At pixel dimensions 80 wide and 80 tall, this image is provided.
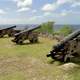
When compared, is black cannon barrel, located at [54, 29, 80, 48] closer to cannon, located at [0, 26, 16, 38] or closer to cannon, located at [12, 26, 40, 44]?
cannon, located at [12, 26, 40, 44]

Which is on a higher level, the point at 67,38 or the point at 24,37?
the point at 67,38

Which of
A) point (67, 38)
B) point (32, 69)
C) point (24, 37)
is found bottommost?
point (32, 69)

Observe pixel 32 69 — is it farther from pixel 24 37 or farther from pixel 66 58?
pixel 24 37

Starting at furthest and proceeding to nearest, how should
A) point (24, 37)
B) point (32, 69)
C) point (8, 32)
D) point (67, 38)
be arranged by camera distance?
point (8, 32) < point (24, 37) < point (67, 38) < point (32, 69)

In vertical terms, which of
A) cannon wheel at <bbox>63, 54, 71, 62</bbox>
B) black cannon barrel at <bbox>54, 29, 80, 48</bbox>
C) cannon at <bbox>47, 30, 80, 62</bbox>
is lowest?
cannon wheel at <bbox>63, 54, 71, 62</bbox>

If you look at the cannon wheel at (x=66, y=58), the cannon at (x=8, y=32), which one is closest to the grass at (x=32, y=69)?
the cannon wheel at (x=66, y=58)

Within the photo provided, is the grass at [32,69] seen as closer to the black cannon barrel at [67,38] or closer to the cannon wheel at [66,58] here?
the cannon wheel at [66,58]

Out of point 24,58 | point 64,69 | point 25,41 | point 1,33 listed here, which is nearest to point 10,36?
point 1,33

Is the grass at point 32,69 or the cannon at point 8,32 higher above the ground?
the cannon at point 8,32

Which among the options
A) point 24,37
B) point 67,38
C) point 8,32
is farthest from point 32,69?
point 8,32

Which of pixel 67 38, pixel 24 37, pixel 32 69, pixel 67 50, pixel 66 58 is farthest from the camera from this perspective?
pixel 24 37

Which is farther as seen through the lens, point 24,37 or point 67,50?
point 24,37

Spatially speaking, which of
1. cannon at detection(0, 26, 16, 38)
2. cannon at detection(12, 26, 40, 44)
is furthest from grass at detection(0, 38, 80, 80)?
cannon at detection(0, 26, 16, 38)

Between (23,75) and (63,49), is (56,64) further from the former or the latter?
(23,75)
